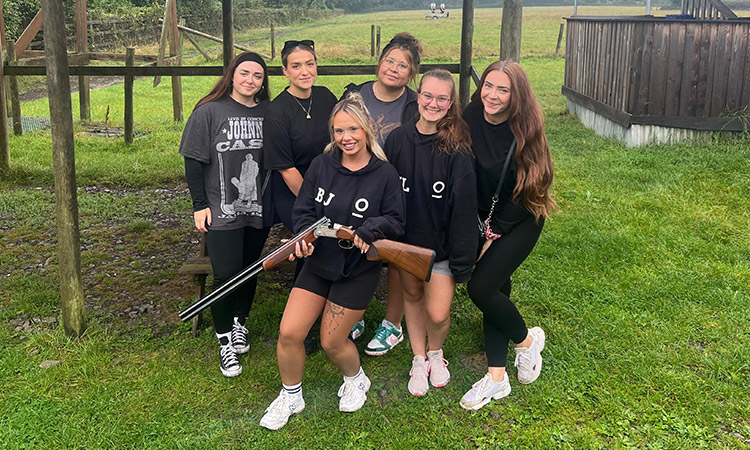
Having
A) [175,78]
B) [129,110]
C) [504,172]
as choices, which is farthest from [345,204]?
[175,78]

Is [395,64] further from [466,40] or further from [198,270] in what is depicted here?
[466,40]

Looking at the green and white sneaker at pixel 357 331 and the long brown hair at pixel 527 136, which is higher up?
the long brown hair at pixel 527 136

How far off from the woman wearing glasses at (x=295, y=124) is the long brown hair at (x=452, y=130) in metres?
0.82

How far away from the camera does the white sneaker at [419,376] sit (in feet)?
Answer: 14.2

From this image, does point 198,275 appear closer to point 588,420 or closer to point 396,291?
point 396,291

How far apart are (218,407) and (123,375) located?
813 mm

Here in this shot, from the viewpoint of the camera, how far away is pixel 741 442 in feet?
12.7

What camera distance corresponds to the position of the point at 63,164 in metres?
4.76

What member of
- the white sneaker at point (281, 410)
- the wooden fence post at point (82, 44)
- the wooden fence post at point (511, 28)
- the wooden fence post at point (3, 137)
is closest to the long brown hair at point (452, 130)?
the white sneaker at point (281, 410)

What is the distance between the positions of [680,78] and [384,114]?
8.25 m

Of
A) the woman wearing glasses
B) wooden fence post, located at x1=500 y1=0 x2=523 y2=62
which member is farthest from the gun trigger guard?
wooden fence post, located at x1=500 y1=0 x2=523 y2=62

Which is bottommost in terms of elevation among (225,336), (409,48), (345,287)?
(225,336)

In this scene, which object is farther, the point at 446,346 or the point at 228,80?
the point at 446,346

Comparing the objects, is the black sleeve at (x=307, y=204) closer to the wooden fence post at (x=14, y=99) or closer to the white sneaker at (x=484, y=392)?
the white sneaker at (x=484, y=392)
